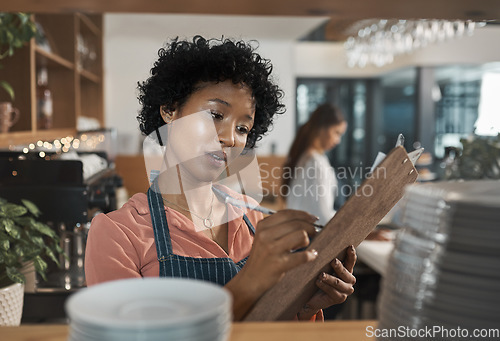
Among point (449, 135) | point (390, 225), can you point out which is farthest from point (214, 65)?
point (449, 135)

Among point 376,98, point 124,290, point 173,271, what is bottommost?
point 173,271

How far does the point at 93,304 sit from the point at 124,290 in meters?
0.04

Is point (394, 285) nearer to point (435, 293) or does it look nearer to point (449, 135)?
point (435, 293)

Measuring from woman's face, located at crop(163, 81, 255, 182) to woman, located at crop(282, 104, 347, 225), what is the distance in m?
1.93

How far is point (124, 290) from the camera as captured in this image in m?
0.47

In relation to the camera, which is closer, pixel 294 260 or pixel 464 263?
pixel 464 263

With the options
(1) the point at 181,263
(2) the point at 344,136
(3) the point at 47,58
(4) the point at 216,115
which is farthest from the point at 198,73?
(2) the point at 344,136

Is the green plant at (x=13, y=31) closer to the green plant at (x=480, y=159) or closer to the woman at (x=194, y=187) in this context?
the woman at (x=194, y=187)

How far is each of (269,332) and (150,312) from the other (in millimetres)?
211

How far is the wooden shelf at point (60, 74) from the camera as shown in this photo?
90.3 inches

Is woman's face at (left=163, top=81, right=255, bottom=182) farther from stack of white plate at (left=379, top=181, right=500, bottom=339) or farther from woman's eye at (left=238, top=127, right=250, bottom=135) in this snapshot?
stack of white plate at (left=379, top=181, right=500, bottom=339)

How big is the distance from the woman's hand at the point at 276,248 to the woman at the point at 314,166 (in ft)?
7.38

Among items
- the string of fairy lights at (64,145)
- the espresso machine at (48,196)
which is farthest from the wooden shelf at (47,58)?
the espresso machine at (48,196)

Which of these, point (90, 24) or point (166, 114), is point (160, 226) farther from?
point (90, 24)
